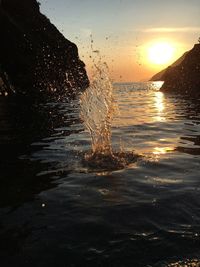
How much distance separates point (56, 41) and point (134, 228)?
277ft

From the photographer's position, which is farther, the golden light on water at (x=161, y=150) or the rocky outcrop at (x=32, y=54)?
the rocky outcrop at (x=32, y=54)

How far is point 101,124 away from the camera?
13.4 m

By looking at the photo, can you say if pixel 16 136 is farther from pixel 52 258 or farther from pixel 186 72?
pixel 186 72

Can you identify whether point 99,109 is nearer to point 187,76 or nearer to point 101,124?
point 101,124

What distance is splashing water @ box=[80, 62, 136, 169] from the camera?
11464 mm

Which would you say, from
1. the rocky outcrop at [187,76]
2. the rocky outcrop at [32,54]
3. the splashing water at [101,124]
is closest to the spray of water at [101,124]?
the splashing water at [101,124]

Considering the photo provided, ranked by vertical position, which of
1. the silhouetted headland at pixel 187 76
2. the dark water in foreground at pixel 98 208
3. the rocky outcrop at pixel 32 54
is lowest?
the silhouetted headland at pixel 187 76

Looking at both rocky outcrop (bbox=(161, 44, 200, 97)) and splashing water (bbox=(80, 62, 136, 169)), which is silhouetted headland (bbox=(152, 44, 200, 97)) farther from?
splashing water (bbox=(80, 62, 136, 169))

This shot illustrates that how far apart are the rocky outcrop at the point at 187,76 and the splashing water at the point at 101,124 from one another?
214ft

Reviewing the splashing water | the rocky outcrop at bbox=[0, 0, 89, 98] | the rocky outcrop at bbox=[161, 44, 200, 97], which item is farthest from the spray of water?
the rocky outcrop at bbox=[161, 44, 200, 97]

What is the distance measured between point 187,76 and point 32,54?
1468 inches

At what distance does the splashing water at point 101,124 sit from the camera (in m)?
11.5

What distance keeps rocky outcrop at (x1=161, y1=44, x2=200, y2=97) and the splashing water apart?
6526 cm

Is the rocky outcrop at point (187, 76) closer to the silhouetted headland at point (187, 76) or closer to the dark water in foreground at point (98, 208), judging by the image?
the silhouetted headland at point (187, 76)
